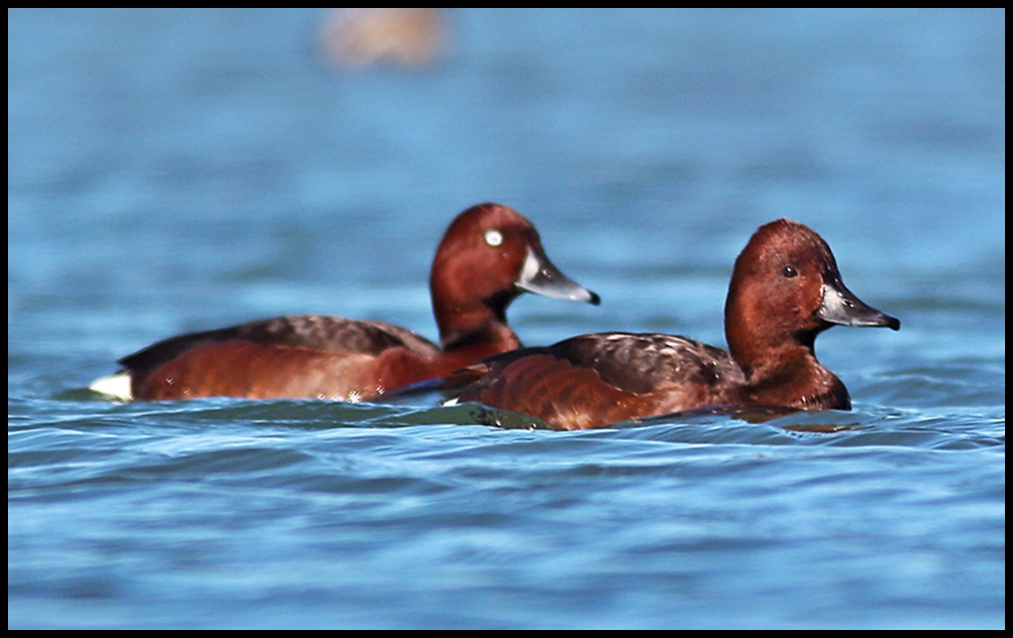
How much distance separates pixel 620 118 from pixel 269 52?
11.1m

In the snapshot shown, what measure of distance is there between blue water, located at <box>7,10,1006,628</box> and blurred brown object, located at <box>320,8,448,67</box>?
42cm

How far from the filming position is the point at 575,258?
13.5 metres

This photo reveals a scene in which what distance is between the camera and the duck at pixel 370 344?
7945 millimetres

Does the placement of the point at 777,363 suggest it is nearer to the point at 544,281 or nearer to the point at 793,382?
the point at 793,382

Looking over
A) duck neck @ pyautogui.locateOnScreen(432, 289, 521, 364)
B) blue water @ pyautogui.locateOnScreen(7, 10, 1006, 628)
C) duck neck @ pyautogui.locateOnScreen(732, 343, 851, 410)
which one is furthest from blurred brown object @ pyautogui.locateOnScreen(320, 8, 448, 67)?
duck neck @ pyautogui.locateOnScreen(732, 343, 851, 410)

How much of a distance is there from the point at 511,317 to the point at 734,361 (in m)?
4.59

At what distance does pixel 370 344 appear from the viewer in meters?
8.09

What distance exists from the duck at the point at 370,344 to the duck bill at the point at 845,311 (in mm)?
1359

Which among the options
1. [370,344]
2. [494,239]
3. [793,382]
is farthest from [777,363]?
[370,344]

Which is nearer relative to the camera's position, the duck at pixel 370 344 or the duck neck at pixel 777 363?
the duck neck at pixel 777 363

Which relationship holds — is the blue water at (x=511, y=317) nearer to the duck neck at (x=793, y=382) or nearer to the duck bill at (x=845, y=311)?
the duck neck at (x=793, y=382)

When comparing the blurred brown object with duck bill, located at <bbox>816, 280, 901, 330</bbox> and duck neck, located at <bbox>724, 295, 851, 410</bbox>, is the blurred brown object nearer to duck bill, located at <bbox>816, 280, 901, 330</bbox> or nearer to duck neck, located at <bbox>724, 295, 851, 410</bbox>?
duck neck, located at <bbox>724, 295, 851, 410</bbox>

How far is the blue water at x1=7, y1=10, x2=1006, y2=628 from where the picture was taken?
471 cm

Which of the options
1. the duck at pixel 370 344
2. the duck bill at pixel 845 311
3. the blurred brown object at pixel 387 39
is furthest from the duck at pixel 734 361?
the blurred brown object at pixel 387 39
